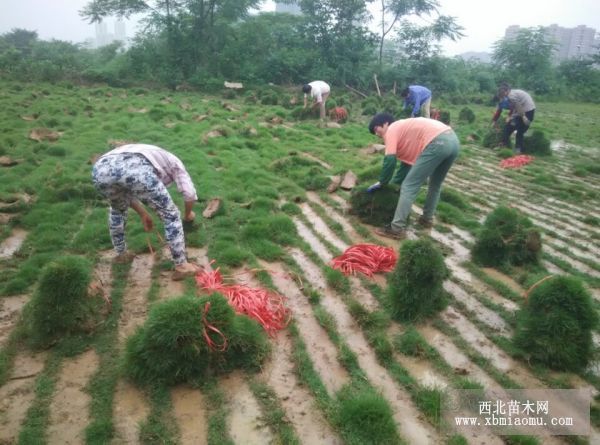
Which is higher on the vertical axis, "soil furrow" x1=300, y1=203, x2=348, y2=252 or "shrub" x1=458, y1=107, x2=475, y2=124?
"shrub" x1=458, y1=107, x2=475, y2=124

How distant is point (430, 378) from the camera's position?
3385 millimetres

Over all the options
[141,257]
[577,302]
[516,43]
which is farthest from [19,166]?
[516,43]

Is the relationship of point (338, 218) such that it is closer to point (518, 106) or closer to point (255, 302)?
point (255, 302)

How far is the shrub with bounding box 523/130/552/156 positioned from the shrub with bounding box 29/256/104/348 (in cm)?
1102

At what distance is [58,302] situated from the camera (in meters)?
3.53

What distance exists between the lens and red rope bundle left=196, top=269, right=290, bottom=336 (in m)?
3.96

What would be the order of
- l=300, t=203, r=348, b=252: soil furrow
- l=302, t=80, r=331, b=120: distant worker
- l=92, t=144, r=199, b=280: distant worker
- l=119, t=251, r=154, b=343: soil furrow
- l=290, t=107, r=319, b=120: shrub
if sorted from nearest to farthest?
1. l=119, t=251, r=154, b=343: soil furrow
2. l=92, t=144, r=199, b=280: distant worker
3. l=300, t=203, r=348, b=252: soil furrow
4. l=302, t=80, r=331, b=120: distant worker
5. l=290, t=107, r=319, b=120: shrub

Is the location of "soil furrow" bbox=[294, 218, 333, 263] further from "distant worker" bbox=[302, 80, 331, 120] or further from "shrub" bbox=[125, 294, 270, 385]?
"distant worker" bbox=[302, 80, 331, 120]

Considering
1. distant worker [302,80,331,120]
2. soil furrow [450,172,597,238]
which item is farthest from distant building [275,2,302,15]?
soil furrow [450,172,597,238]

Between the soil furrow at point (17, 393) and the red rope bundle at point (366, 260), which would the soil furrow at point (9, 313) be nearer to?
the soil furrow at point (17, 393)

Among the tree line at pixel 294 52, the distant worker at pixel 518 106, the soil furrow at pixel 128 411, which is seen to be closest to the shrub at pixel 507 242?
the soil furrow at pixel 128 411

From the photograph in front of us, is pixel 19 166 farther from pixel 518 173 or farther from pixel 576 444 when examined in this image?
pixel 518 173

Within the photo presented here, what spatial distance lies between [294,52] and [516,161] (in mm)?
18736

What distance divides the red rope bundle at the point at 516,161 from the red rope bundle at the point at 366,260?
6114 mm
